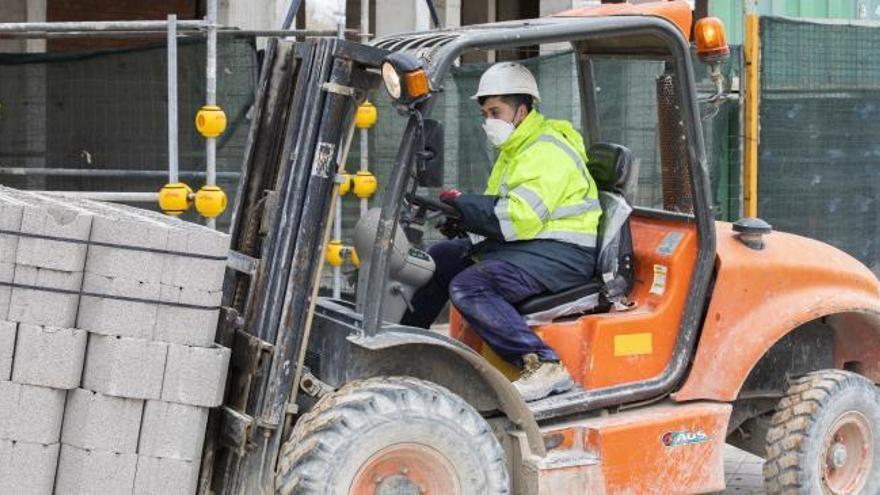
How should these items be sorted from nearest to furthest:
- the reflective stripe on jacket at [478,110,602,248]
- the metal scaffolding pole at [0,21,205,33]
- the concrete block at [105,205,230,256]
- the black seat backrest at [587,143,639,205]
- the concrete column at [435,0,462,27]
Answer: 1. the concrete block at [105,205,230,256]
2. the reflective stripe on jacket at [478,110,602,248]
3. the black seat backrest at [587,143,639,205]
4. the metal scaffolding pole at [0,21,205,33]
5. the concrete column at [435,0,462,27]

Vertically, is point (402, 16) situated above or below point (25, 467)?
above

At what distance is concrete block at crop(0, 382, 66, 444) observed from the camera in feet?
16.4

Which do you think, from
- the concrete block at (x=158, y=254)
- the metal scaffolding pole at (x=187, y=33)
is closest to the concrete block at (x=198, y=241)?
the concrete block at (x=158, y=254)

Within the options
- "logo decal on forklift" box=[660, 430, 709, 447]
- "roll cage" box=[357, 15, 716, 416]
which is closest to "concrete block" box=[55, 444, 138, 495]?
"roll cage" box=[357, 15, 716, 416]

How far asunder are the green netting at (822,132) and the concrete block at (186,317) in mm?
8372

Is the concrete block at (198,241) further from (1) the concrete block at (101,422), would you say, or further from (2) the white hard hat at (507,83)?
(2) the white hard hat at (507,83)

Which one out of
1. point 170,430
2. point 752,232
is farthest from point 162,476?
point 752,232

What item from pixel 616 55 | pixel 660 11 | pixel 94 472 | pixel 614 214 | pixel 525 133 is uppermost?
pixel 660 11

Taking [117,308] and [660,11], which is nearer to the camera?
[117,308]

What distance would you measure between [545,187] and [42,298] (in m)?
2.08

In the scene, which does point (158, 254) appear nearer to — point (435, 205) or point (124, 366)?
point (124, 366)

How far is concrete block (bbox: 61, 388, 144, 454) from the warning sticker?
2.44 meters

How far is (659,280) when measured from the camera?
646 cm

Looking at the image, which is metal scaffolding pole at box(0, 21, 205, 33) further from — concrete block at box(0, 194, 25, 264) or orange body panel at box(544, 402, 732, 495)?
orange body panel at box(544, 402, 732, 495)
